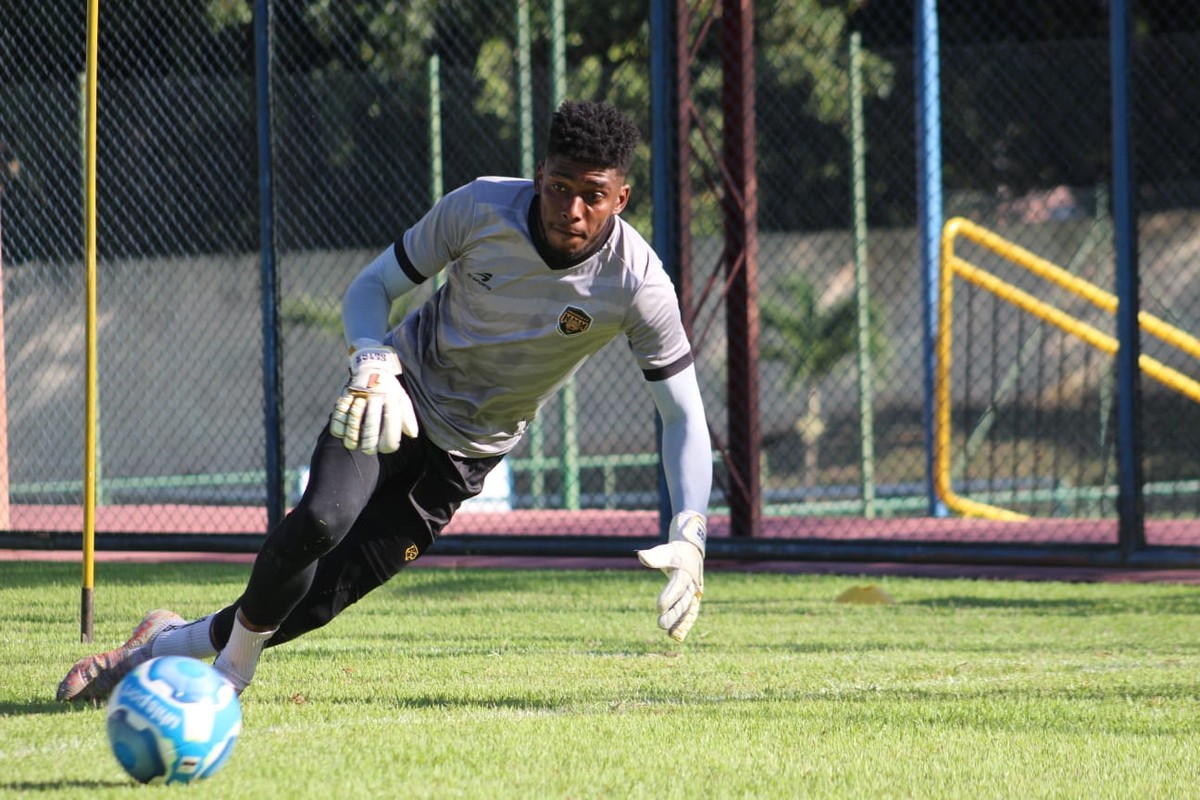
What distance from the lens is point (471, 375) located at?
5051mm

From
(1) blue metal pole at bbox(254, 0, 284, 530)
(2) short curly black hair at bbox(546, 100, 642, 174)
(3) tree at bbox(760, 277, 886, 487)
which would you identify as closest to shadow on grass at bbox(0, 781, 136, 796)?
(2) short curly black hair at bbox(546, 100, 642, 174)

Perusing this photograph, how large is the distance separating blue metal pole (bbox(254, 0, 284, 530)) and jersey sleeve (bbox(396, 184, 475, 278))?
5339 millimetres

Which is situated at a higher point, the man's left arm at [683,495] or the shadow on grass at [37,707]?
the man's left arm at [683,495]

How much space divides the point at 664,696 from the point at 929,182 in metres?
8.66

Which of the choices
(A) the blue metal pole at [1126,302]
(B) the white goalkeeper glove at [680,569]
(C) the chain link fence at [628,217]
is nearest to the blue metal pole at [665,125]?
(C) the chain link fence at [628,217]

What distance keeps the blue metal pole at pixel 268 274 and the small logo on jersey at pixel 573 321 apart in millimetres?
5480

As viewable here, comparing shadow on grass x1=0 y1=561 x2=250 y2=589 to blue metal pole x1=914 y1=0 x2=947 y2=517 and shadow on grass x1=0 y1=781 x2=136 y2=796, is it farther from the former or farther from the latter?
blue metal pole x1=914 y1=0 x2=947 y2=517

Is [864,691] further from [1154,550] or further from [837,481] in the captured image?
[837,481]

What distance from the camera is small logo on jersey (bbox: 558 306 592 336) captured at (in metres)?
4.85

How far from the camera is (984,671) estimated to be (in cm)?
617

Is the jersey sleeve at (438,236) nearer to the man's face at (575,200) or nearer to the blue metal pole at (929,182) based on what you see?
the man's face at (575,200)

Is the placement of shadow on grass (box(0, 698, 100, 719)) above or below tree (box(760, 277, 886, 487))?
above

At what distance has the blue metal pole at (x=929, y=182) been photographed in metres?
12.6

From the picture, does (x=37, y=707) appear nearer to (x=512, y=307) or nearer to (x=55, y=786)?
(x=55, y=786)
